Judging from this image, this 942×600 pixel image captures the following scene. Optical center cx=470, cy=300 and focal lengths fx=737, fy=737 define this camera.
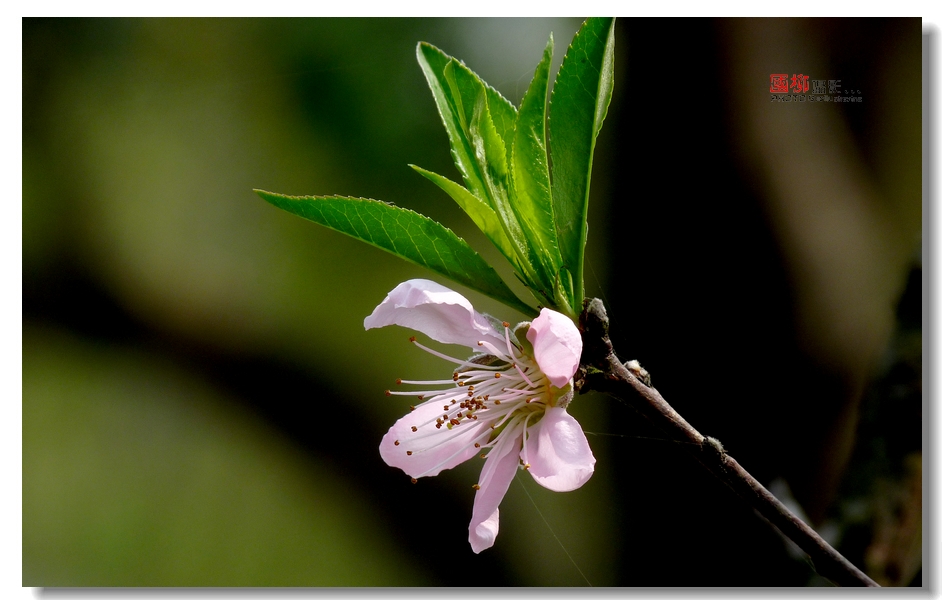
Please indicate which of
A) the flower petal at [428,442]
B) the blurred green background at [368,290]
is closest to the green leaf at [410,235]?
the flower petal at [428,442]

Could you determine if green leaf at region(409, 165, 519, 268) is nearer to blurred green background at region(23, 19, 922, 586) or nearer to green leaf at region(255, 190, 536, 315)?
green leaf at region(255, 190, 536, 315)

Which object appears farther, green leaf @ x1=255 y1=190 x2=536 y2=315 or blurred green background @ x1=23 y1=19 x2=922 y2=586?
blurred green background @ x1=23 y1=19 x2=922 y2=586

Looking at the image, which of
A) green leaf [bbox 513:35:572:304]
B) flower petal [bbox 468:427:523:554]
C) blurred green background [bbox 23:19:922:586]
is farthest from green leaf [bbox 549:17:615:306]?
blurred green background [bbox 23:19:922:586]

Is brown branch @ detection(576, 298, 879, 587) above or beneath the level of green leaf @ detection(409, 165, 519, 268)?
beneath

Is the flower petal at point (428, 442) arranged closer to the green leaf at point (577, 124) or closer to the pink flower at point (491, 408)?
the pink flower at point (491, 408)

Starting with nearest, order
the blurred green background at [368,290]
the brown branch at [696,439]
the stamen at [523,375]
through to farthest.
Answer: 1. the brown branch at [696,439]
2. the stamen at [523,375]
3. the blurred green background at [368,290]

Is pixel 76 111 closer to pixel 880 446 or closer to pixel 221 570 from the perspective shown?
pixel 221 570
